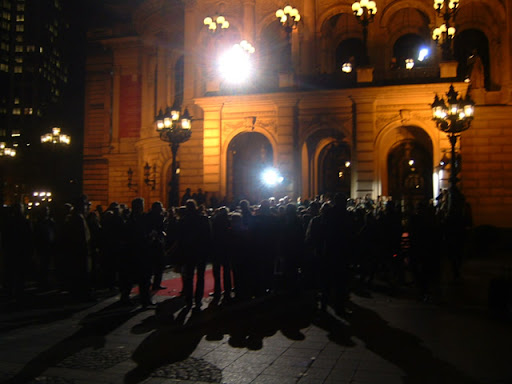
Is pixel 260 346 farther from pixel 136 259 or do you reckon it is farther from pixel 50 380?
pixel 136 259

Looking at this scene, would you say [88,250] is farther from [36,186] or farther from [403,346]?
[36,186]

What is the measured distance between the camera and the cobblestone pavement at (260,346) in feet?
18.7

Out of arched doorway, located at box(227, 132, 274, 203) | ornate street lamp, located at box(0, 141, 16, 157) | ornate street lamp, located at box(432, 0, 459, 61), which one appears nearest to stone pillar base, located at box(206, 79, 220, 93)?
arched doorway, located at box(227, 132, 274, 203)

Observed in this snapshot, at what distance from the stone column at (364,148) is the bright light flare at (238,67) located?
6.12 metres

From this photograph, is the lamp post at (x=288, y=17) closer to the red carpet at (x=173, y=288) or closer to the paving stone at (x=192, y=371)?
the red carpet at (x=173, y=288)

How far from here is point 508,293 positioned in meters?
8.72

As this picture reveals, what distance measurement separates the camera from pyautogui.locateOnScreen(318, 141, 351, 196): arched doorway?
29.6 m

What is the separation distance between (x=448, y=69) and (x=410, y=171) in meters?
6.28

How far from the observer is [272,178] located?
25266mm

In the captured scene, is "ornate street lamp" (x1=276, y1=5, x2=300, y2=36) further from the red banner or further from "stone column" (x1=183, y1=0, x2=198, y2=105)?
the red banner

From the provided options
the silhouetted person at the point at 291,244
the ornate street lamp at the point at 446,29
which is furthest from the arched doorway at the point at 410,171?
the silhouetted person at the point at 291,244

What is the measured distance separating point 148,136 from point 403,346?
28.9 m

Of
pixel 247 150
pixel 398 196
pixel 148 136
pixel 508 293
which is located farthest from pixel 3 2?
pixel 508 293

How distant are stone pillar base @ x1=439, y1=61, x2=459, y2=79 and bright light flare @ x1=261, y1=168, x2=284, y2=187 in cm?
912
